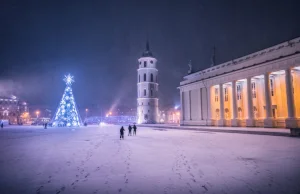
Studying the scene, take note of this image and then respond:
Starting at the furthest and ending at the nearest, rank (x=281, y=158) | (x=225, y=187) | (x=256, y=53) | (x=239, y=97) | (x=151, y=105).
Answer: (x=151, y=105)
(x=256, y=53)
(x=239, y=97)
(x=281, y=158)
(x=225, y=187)

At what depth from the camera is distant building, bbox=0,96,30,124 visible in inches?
3979

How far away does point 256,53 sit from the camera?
47.0 meters

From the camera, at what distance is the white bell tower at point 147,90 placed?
77938 millimetres

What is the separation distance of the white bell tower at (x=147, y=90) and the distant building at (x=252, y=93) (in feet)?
80.0

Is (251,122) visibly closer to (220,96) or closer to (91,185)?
(220,96)

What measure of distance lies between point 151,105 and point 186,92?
2606 centimetres

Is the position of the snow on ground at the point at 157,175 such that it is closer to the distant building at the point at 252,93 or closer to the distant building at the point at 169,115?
the distant building at the point at 252,93

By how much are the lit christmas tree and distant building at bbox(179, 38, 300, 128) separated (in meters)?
29.3

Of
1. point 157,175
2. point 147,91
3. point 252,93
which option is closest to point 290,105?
point 252,93

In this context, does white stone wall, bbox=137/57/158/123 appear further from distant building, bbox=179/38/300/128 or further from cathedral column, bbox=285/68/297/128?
cathedral column, bbox=285/68/297/128

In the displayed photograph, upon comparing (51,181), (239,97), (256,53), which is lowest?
(51,181)

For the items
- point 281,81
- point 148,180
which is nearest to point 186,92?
point 281,81

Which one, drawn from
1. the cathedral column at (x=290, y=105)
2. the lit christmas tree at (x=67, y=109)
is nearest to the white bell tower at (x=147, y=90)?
the lit christmas tree at (x=67, y=109)

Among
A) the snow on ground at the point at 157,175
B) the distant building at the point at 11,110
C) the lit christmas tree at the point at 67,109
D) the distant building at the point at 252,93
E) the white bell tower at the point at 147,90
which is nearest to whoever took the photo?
the snow on ground at the point at 157,175
